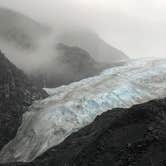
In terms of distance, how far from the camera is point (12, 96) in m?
55.6

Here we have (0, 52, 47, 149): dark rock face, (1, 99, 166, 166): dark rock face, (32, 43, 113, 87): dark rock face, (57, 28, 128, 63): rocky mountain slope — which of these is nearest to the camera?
(1, 99, 166, 166): dark rock face

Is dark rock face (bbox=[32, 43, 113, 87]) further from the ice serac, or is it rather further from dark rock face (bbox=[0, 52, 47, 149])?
the ice serac

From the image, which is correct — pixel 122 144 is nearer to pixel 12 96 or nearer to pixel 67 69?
pixel 12 96

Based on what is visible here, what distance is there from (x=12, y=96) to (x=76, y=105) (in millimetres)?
9186

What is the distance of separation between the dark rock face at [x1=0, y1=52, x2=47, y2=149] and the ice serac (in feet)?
3.63

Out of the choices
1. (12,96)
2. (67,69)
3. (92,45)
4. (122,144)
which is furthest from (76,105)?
(92,45)

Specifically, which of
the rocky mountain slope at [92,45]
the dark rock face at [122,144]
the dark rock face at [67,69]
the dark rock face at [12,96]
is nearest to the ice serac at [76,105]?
the dark rock face at [12,96]

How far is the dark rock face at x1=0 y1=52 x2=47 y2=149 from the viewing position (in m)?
51.8

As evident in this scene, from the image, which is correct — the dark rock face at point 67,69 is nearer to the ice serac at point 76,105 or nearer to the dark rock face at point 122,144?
the ice serac at point 76,105

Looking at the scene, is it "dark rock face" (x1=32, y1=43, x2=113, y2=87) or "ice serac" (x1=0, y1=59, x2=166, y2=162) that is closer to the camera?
"ice serac" (x1=0, y1=59, x2=166, y2=162)

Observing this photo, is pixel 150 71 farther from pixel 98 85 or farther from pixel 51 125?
pixel 51 125

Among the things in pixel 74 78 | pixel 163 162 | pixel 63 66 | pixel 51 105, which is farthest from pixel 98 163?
pixel 63 66

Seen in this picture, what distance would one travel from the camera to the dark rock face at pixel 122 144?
34.5 meters

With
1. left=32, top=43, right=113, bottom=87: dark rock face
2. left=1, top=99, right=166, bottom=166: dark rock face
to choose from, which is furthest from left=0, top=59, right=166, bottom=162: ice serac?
left=32, top=43, right=113, bottom=87: dark rock face
